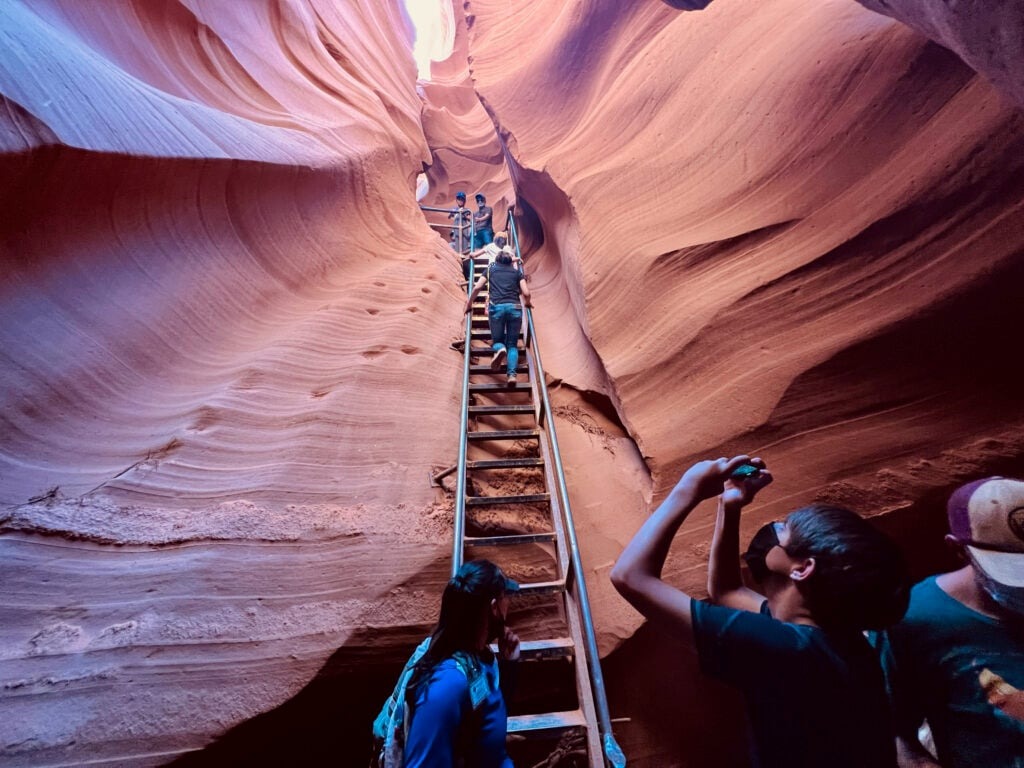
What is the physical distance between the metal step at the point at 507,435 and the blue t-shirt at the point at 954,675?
2511mm

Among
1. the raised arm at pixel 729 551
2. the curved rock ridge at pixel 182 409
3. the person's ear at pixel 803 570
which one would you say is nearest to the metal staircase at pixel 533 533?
the curved rock ridge at pixel 182 409

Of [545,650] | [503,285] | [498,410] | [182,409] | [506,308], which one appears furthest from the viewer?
[503,285]

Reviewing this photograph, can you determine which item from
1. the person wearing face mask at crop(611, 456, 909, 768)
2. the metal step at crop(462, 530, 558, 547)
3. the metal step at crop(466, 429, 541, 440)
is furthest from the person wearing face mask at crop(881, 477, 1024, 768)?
the metal step at crop(466, 429, 541, 440)

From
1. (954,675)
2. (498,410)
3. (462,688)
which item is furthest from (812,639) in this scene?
(498,410)

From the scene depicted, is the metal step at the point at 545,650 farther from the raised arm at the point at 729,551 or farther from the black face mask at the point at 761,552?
the black face mask at the point at 761,552

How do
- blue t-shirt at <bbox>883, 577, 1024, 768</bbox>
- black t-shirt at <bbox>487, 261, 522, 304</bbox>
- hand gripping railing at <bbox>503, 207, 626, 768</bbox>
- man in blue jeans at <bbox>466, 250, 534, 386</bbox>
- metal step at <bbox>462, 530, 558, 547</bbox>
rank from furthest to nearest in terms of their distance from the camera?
1. black t-shirt at <bbox>487, 261, 522, 304</bbox>
2. man in blue jeans at <bbox>466, 250, 534, 386</bbox>
3. metal step at <bbox>462, 530, 558, 547</bbox>
4. hand gripping railing at <bbox>503, 207, 626, 768</bbox>
5. blue t-shirt at <bbox>883, 577, 1024, 768</bbox>

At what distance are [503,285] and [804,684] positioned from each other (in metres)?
4.09

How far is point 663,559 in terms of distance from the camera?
1.18 m

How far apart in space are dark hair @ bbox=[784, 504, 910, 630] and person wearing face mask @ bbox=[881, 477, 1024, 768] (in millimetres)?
526

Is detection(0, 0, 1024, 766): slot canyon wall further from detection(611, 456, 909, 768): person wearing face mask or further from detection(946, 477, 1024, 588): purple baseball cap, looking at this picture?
detection(611, 456, 909, 768): person wearing face mask

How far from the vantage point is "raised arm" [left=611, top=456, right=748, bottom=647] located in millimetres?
1132

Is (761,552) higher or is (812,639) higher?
(761,552)

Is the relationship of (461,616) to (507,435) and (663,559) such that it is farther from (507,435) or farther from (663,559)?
(507,435)

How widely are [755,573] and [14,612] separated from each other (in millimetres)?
2989
